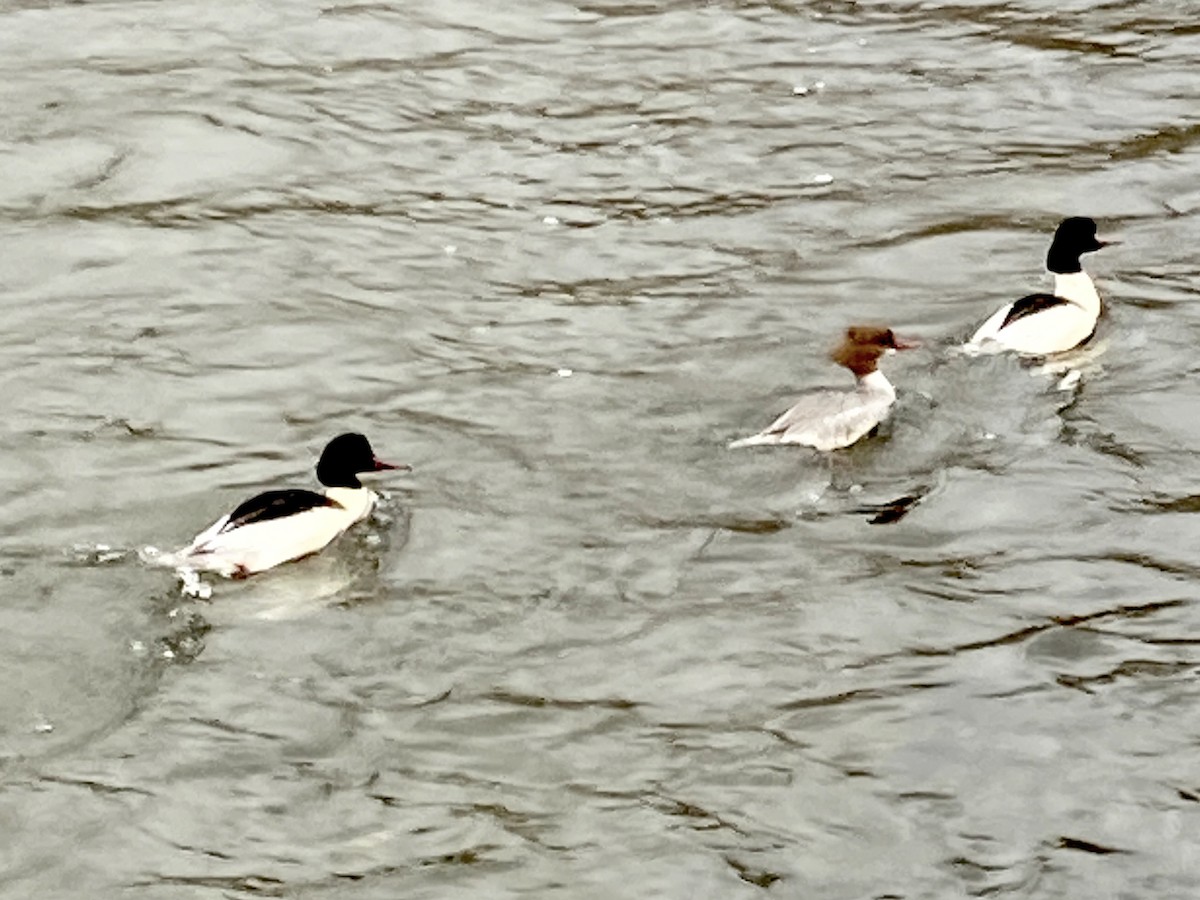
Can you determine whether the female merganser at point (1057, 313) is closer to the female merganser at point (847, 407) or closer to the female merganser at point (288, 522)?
the female merganser at point (847, 407)

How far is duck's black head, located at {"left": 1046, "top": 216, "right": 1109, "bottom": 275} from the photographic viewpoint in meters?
10.8

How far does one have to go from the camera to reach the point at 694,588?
8.74m

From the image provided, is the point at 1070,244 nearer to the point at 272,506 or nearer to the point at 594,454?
the point at 594,454

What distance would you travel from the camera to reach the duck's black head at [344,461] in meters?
9.19

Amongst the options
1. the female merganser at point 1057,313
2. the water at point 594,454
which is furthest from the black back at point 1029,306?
the water at point 594,454

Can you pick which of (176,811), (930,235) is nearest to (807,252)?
(930,235)

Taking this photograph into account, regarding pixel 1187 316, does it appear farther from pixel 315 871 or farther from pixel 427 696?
pixel 315 871

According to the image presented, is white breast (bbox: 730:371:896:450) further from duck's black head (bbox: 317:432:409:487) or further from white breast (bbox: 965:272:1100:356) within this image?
duck's black head (bbox: 317:432:409:487)

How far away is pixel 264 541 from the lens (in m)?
8.70

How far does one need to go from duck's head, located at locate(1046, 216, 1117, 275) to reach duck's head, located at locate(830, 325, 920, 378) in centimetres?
116

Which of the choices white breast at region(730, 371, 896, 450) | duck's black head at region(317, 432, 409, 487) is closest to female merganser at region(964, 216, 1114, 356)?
white breast at region(730, 371, 896, 450)

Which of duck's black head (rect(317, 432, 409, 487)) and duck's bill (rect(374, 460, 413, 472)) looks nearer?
duck's black head (rect(317, 432, 409, 487))

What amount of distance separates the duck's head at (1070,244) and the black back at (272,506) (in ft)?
12.1

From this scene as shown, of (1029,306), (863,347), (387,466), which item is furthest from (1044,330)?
(387,466)
